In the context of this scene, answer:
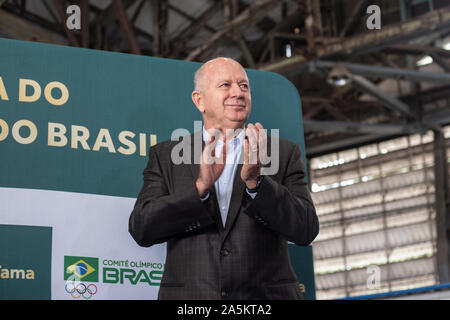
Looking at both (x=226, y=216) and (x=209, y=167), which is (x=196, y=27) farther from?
(x=209, y=167)

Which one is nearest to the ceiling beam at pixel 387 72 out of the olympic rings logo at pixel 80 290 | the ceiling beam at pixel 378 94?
the ceiling beam at pixel 378 94

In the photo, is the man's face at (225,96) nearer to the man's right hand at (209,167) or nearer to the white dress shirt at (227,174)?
the white dress shirt at (227,174)

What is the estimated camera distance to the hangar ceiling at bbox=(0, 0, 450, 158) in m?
15.4

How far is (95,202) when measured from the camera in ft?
12.9

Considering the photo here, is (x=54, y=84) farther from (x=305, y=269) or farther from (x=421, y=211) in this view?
(x=421, y=211)

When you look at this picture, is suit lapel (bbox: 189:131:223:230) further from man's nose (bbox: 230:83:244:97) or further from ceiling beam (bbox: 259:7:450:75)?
ceiling beam (bbox: 259:7:450:75)

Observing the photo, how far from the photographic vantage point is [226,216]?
3406 millimetres

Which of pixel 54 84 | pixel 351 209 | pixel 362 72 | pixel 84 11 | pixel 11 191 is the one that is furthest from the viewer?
pixel 351 209

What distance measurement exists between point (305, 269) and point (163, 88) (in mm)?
1370

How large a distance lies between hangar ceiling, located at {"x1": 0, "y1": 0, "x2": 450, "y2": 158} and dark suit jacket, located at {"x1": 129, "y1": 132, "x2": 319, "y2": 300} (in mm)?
11198

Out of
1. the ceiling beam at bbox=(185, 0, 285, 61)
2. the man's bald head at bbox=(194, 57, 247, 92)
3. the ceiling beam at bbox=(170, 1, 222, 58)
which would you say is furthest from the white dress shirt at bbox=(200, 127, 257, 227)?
the ceiling beam at bbox=(170, 1, 222, 58)

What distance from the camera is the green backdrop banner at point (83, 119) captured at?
3.82 m

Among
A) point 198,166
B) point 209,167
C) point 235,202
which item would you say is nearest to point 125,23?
point 198,166
